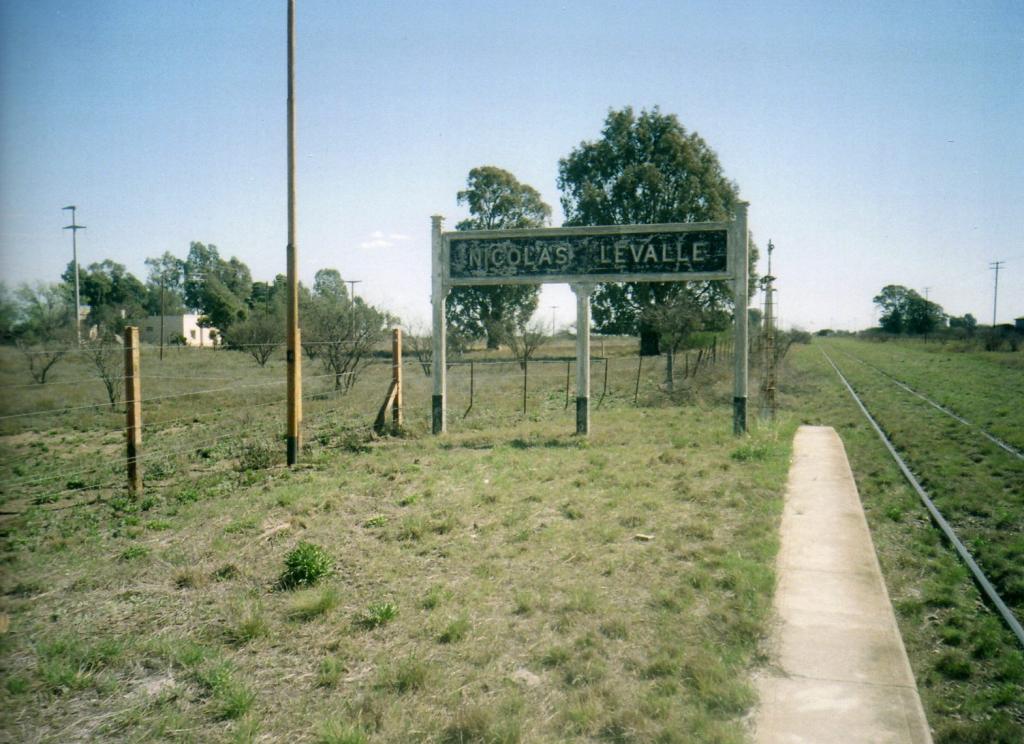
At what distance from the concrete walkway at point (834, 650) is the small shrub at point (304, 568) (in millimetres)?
3394

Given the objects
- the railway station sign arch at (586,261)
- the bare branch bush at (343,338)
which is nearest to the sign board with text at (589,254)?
the railway station sign arch at (586,261)

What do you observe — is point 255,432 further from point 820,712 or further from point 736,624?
point 820,712

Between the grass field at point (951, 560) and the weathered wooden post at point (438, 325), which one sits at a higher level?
the weathered wooden post at point (438, 325)

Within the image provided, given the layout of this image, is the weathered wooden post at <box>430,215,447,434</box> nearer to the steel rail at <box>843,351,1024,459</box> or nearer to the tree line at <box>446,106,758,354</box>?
the steel rail at <box>843,351,1024,459</box>

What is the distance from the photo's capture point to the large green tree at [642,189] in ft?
125

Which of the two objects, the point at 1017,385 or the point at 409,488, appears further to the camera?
the point at 1017,385

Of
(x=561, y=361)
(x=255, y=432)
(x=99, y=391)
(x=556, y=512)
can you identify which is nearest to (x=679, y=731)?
(x=556, y=512)

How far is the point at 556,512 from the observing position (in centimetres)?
782

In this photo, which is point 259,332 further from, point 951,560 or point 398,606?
point 951,560

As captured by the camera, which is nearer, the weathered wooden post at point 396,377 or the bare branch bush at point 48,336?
the weathered wooden post at point 396,377

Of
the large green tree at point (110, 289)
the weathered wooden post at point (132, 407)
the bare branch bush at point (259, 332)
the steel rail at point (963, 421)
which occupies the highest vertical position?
the large green tree at point (110, 289)

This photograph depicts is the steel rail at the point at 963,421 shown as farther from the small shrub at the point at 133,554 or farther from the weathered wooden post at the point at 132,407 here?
the weathered wooden post at the point at 132,407

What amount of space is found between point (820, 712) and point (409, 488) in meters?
5.89

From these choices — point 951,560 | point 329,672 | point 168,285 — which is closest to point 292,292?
point 329,672
